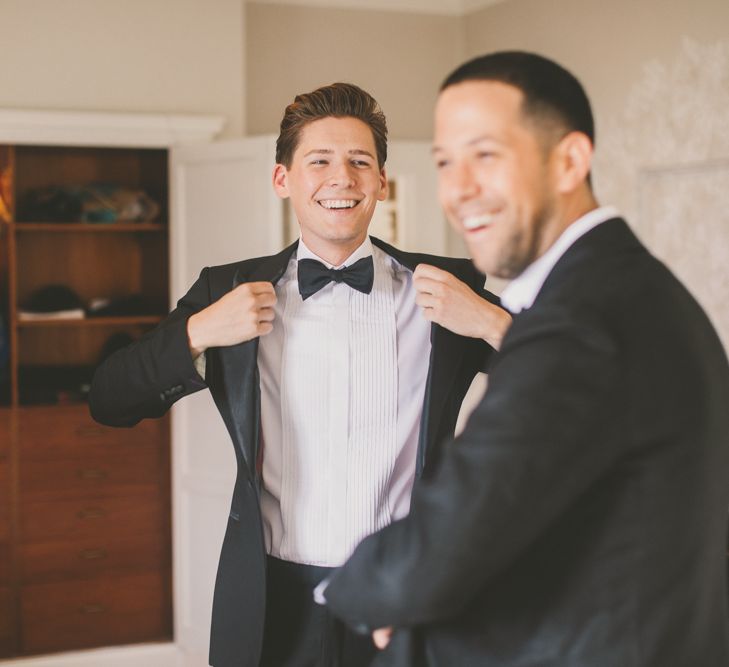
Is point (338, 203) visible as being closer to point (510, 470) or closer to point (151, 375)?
point (151, 375)

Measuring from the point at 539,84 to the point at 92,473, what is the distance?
12.7 ft

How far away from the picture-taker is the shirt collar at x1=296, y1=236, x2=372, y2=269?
2.16m

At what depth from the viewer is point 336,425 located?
2.06 metres

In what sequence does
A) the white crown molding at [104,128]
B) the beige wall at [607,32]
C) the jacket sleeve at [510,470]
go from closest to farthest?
the jacket sleeve at [510,470] → the beige wall at [607,32] → the white crown molding at [104,128]

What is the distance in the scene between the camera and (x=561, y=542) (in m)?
1.12

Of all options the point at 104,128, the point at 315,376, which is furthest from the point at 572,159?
the point at 104,128

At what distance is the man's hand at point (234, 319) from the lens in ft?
6.36

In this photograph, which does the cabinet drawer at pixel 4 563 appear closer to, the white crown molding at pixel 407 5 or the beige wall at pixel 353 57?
the beige wall at pixel 353 57

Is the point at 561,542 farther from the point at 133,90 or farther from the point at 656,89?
the point at 133,90

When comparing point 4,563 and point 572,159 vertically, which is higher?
point 572,159

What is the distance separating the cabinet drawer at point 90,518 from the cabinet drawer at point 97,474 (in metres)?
0.04

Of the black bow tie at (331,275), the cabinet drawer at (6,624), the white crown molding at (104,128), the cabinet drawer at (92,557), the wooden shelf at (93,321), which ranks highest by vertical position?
the white crown molding at (104,128)

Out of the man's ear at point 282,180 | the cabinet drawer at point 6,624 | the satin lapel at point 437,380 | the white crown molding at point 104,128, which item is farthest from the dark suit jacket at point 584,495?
the cabinet drawer at point 6,624

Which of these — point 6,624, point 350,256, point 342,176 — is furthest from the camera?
point 6,624
